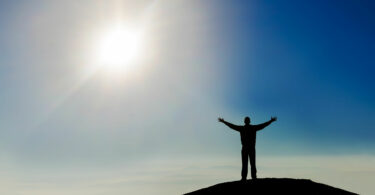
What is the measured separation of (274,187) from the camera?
71.4 feet

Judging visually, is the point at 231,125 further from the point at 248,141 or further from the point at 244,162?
the point at 244,162

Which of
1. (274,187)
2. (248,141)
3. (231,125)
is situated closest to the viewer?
(274,187)

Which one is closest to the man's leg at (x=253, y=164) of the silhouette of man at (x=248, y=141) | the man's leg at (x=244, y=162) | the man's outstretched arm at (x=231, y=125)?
the silhouette of man at (x=248, y=141)

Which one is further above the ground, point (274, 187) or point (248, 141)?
point (248, 141)

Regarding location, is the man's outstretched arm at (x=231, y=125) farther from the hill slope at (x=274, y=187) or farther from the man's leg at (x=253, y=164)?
the hill slope at (x=274, y=187)

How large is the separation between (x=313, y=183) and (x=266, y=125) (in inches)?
179

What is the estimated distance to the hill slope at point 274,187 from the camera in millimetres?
21266

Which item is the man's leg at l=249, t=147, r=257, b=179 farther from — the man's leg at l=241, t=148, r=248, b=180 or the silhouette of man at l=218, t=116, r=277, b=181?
the man's leg at l=241, t=148, r=248, b=180

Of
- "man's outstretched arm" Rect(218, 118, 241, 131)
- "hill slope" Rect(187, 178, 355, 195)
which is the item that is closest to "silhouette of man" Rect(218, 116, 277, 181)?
"man's outstretched arm" Rect(218, 118, 241, 131)

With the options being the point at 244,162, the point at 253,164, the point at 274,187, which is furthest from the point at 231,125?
the point at 274,187

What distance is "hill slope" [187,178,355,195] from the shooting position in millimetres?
21266

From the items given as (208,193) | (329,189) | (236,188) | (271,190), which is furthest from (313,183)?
(208,193)

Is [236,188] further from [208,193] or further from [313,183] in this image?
[313,183]

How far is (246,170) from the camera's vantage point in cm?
2291
